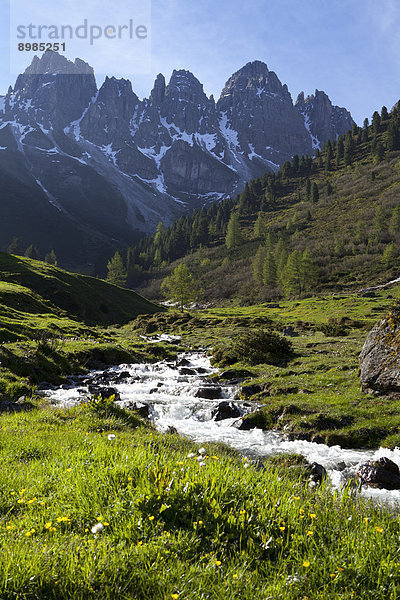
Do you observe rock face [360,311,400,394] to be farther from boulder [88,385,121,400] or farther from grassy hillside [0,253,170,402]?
grassy hillside [0,253,170,402]

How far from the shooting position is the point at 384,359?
48.3 feet

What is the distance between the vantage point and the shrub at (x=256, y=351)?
2570cm

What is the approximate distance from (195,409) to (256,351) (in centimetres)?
1130

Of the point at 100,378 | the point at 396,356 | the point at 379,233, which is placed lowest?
the point at 100,378

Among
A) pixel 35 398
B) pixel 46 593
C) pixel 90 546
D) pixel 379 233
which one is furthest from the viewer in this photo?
pixel 379 233

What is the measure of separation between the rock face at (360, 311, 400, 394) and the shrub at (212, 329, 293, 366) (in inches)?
394

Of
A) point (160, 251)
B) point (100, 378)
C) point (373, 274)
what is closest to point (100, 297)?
point (100, 378)

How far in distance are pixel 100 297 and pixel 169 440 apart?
62274 mm

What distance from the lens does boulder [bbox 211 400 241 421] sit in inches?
587

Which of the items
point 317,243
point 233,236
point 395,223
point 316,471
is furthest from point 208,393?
point 233,236

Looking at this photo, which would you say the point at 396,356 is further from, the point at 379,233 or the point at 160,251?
the point at 160,251

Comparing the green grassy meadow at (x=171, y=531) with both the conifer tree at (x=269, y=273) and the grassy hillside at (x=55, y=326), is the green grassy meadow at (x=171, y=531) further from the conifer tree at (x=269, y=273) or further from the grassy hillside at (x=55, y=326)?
the conifer tree at (x=269, y=273)

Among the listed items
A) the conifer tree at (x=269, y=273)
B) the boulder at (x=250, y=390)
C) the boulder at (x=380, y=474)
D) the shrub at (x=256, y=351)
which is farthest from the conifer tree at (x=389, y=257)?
the boulder at (x=380, y=474)

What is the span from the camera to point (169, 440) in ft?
30.9
